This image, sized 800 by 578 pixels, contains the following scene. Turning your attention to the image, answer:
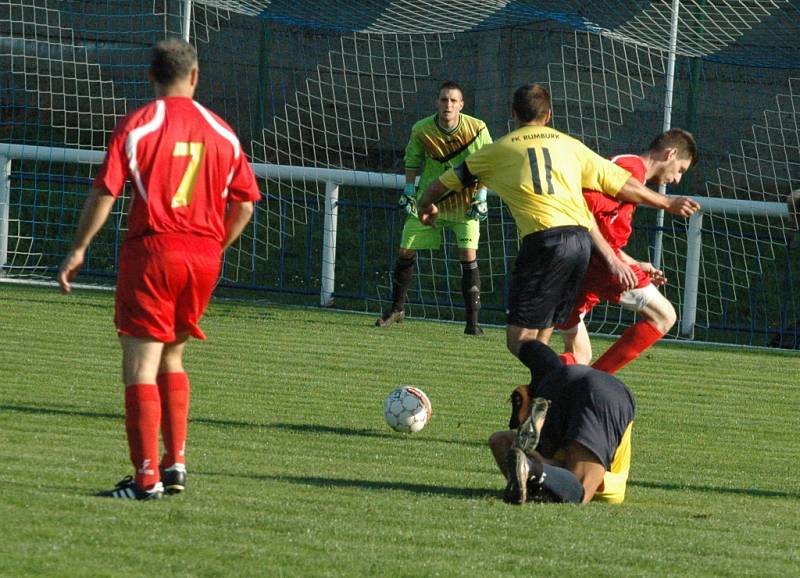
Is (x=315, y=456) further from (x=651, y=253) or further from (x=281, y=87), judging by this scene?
(x=281, y=87)

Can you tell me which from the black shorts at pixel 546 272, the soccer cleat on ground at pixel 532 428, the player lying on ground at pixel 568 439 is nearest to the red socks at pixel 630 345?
the black shorts at pixel 546 272

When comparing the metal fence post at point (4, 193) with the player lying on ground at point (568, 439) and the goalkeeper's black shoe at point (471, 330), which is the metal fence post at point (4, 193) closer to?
the goalkeeper's black shoe at point (471, 330)

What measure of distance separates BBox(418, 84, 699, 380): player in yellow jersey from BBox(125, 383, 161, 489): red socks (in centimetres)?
244

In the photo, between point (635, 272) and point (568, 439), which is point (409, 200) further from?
point (568, 439)

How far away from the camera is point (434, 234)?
1248 cm

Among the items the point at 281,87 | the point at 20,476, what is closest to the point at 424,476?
the point at 20,476

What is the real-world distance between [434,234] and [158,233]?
7.16m

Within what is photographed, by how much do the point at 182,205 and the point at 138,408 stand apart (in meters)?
0.77

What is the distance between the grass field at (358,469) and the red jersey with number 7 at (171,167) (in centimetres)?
104

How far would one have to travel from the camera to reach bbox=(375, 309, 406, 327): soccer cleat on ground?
503 inches

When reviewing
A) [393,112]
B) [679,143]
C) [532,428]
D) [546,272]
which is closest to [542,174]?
[546,272]

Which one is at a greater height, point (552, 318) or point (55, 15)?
point (55, 15)

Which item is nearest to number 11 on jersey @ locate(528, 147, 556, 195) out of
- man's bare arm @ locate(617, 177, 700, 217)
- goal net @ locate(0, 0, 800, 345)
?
man's bare arm @ locate(617, 177, 700, 217)

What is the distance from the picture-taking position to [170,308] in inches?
215
